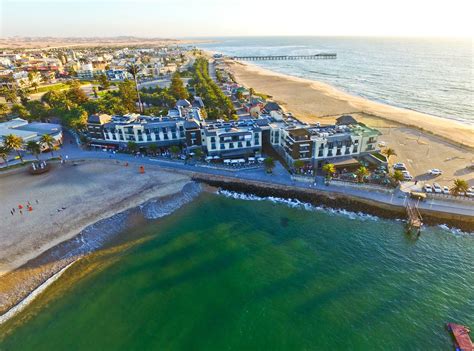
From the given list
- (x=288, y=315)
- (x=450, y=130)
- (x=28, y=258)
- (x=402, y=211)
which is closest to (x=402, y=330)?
(x=288, y=315)

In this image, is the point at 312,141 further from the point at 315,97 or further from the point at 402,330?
the point at 315,97

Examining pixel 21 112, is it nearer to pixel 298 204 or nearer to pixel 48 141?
pixel 48 141

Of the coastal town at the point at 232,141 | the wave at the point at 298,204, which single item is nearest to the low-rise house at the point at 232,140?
the coastal town at the point at 232,141

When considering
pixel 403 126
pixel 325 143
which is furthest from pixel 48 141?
pixel 403 126

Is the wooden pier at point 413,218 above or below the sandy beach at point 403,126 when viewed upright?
below

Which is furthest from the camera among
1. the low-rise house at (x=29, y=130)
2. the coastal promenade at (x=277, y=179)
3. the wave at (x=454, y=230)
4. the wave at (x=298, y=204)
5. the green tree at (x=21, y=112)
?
the green tree at (x=21, y=112)

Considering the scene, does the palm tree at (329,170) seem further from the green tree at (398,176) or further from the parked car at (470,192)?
Answer: the parked car at (470,192)

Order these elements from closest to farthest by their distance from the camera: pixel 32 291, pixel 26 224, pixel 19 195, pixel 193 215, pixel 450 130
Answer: pixel 32 291 < pixel 26 224 < pixel 193 215 < pixel 19 195 < pixel 450 130
